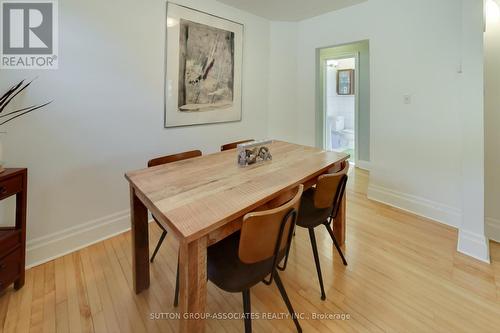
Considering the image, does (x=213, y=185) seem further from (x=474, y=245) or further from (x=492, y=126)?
(x=492, y=126)

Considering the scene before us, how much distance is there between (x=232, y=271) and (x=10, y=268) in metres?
1.47

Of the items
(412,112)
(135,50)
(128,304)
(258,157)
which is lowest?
(128,304)

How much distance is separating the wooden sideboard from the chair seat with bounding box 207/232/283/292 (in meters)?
1.29

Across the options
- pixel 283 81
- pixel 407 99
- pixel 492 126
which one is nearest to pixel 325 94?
pixel 283 81

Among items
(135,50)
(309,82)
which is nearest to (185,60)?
(135,50)

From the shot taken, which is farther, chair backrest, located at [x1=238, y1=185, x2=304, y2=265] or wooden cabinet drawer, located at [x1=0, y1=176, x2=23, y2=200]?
wooden cabinet drawer, located at [x1=0, y1=176, x2=23, y2=200]

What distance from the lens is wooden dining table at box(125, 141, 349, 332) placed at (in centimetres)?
93

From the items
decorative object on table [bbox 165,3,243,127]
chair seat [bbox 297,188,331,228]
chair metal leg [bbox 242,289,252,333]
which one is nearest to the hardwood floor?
chair metal leg [bbox 242,289,252,333]

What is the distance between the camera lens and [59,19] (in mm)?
1848

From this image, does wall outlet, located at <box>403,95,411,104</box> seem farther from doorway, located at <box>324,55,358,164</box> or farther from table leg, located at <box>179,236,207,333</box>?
table leg, located at <box>179,236,207,333</box>

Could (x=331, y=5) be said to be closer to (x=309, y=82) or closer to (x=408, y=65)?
(x=309, y=82)

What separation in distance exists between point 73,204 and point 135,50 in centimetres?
145

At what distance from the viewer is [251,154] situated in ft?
5.79

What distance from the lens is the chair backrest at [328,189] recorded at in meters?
1.44
